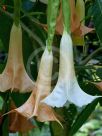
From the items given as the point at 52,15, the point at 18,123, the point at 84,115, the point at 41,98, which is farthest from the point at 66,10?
the point at 84,115

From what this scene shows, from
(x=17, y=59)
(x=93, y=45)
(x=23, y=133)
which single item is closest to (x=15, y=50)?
(x=17, y=59)

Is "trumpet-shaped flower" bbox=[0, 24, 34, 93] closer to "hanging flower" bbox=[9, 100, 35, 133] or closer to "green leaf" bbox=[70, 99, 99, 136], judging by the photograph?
"hanging flower" bbox=[9, 100, 35, 133]

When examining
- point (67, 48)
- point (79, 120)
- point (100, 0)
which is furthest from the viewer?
point (79, 120)

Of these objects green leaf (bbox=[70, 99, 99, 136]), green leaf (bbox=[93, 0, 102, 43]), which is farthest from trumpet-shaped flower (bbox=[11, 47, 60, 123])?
green leaf (bbox=[70, 99, 99, 136])

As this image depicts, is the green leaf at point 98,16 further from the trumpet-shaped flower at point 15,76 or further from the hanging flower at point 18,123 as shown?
the hanging flower at point 18,123

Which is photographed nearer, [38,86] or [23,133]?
[38,86]

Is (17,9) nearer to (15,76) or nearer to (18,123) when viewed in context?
(15,76)

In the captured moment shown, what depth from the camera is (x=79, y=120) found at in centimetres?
105

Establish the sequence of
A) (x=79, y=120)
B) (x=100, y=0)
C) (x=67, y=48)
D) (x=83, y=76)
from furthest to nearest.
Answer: (x=83, y=76) → (x=79, y=120) → (x=100, y=0) → (x=67, y=48)

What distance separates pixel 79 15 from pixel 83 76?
38 cm

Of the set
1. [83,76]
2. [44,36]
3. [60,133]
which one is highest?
[44,36]

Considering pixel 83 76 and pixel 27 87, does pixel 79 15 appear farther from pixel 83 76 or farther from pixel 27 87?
pixel 83 76

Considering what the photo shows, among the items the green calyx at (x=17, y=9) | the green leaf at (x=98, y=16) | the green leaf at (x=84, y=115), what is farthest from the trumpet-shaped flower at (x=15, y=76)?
the green leaf at (x=84, y=115)

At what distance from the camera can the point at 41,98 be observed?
68cm
